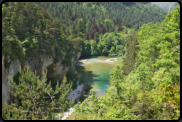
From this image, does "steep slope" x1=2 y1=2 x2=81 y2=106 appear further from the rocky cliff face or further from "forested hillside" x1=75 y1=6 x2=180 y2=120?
"forested hillside" x1=75 y1=6 x2=180 y2=120

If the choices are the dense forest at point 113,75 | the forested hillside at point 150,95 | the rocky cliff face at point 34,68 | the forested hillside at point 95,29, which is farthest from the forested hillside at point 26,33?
the forested hillside at point 95,29

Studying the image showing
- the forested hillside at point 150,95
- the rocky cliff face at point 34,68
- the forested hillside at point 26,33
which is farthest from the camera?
the forested hillside at point 26,33

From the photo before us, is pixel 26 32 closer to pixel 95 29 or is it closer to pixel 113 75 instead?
pixel 113 75

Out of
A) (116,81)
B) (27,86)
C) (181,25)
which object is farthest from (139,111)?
(27,86)

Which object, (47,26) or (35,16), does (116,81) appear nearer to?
(47,26)

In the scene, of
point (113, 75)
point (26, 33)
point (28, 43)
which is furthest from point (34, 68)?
point (113, 75)

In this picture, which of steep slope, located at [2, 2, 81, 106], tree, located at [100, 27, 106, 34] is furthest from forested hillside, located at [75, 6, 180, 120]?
tree, located at [100, 27, 106, 34]

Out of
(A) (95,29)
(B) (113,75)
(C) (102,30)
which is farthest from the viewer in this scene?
(C) (102,30)

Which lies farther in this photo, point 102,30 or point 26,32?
point 102,30

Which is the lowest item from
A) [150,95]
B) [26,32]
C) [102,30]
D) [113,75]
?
[150,95]

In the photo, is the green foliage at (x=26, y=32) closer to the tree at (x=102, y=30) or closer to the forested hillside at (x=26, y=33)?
the forested hillside at (x=26, y=33)

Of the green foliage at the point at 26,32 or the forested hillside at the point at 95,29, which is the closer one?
the green foliage at the point at 26,32

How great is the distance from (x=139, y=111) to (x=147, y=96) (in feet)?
3.46

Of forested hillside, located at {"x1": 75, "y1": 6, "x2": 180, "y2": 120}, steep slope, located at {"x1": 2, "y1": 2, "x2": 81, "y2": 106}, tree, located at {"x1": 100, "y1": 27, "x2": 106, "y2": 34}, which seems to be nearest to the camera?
forested hillside, located at {"x1": 75, "y1": 6, "x2": 180, "y2": 120}
